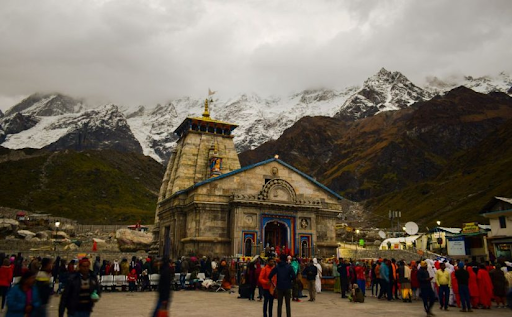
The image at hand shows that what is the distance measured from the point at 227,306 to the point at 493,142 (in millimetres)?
128623

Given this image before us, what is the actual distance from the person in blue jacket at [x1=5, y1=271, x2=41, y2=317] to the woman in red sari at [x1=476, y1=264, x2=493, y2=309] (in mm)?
15504

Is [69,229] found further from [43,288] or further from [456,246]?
[43,288]

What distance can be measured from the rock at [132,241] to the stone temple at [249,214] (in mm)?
9761

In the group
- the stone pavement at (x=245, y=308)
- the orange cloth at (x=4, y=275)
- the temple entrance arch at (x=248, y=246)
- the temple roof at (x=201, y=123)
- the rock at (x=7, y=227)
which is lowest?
the stone pavement at (x=245, y=308)

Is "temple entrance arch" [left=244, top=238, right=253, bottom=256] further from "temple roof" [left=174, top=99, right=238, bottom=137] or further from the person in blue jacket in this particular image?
the person in blue jacket

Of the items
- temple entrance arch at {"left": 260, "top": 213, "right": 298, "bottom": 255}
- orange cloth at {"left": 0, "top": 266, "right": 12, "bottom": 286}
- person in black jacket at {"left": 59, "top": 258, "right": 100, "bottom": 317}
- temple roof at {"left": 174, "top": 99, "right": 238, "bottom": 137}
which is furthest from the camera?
temple roof at {"left": 174, "top": 99, "right": 238, "bottom": 137}

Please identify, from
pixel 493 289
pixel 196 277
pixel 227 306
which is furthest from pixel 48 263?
pixel 493 289

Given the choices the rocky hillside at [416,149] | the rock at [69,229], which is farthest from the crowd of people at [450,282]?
the rocky hillside at [416,149]

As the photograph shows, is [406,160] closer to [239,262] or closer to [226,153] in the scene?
[226,153]

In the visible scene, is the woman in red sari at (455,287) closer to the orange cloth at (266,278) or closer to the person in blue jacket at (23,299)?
the orange cloth at (266,278)

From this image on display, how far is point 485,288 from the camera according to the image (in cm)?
1564

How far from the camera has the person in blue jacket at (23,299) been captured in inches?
298

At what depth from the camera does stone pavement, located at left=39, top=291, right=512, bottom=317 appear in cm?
1343

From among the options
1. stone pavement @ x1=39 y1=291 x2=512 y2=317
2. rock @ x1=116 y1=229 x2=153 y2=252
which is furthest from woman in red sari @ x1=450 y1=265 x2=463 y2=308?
rock @ x1=116 y1=229 x2=153 y2=252
